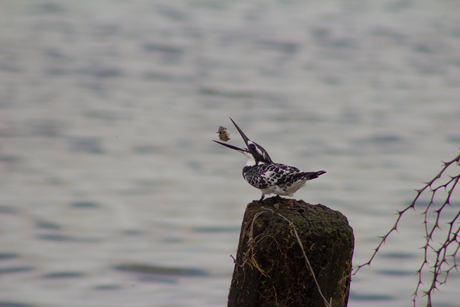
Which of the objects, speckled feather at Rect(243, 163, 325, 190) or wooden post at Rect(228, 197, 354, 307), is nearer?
wooden post at Rect(228, 197, 354, 307)

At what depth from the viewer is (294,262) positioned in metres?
3.29

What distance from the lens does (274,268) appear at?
3.31m

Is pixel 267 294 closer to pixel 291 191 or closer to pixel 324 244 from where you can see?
pixel 324 244

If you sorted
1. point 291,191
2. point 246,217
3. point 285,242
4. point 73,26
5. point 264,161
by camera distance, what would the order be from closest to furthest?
point 285,242
point 246,217
point 291,191
point 264,161
point 73,26

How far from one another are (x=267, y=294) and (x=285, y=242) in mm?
296

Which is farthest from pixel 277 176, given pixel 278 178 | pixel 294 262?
pixel 294 262

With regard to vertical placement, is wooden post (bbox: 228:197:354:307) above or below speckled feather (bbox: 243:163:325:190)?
below

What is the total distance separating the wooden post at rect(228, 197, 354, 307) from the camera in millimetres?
3287

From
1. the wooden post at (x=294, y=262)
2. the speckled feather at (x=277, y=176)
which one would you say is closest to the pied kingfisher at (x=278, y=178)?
the speckled feather at (x=277, y=176)

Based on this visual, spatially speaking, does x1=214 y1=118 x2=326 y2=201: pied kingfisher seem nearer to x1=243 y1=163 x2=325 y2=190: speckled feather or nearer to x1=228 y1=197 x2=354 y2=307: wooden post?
x1=243 y1=163 x2=325 y2=190: speckled feather

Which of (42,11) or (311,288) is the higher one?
(42,11)

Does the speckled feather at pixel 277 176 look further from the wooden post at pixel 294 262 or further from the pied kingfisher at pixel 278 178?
the wooden post at pixel 294 262

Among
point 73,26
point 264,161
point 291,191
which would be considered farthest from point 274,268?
point 73,26

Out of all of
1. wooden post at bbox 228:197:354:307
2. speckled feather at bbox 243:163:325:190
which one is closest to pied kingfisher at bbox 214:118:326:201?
speckled feather at bbox 243:163:325:190
